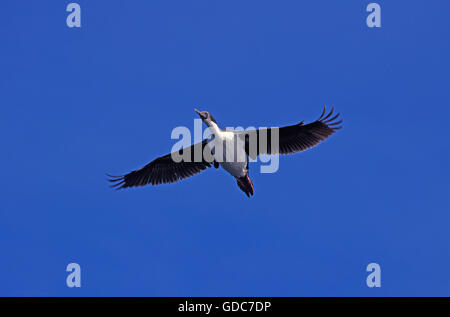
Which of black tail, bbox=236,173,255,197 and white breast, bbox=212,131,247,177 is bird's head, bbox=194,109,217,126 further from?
black tail, bbox=236,173,255,197

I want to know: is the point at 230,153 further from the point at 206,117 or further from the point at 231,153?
the point at 206,117

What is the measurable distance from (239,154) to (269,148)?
5.70ft

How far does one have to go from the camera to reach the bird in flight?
23.8m

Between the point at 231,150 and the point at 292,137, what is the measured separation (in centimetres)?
277

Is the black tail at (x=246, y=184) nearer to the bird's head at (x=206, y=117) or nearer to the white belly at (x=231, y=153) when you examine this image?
the white belly at (x=231, y=153)

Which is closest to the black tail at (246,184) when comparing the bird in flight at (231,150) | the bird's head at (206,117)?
the bird in flight at (231,150)

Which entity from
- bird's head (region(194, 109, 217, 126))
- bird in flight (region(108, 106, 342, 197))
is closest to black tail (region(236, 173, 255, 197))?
bird in flight (region(108, 106, 342, 197))

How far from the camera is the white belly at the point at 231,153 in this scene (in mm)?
23578

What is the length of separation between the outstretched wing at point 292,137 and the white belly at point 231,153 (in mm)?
661

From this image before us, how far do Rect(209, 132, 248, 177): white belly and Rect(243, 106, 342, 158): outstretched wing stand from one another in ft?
2.17

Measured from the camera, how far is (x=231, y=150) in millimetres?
23594
